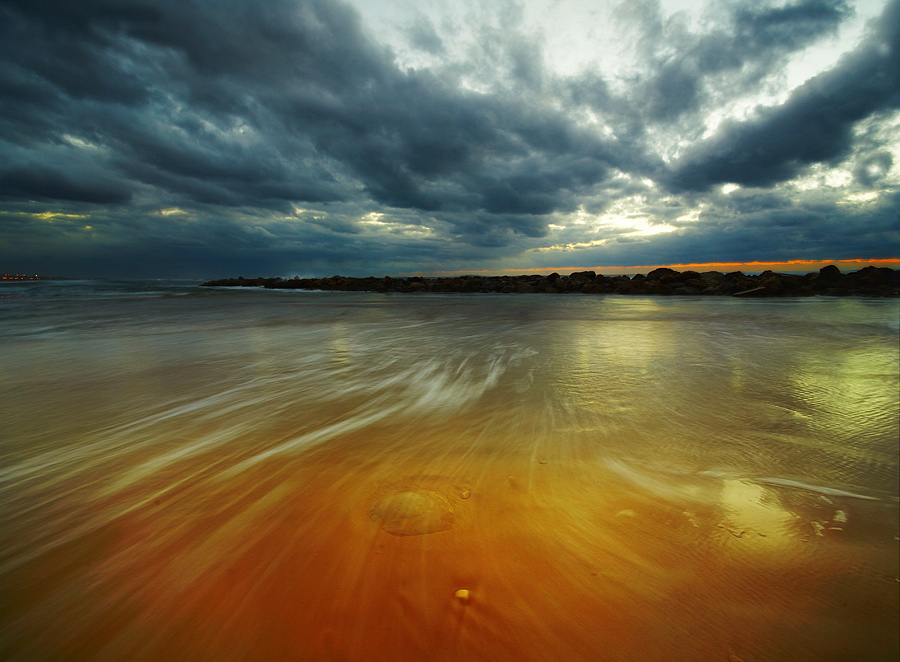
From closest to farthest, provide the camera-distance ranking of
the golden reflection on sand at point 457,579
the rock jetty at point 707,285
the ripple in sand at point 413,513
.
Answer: the golden reflection on sand at point 457,579
the ripple in sand at point 413,513
the rock jetty at point 707,285

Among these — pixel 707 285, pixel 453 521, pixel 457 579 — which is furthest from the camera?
pixel 707 285

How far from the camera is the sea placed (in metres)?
0.99

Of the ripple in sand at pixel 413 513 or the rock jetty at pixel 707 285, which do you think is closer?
the ripple in sand at pixel 413 513

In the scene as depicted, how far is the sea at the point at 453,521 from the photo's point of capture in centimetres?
99

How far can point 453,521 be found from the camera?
4.72 ft

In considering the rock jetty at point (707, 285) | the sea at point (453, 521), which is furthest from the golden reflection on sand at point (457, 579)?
the rock jetty at point (707, 285)

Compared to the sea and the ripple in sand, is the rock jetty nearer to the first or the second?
the sea

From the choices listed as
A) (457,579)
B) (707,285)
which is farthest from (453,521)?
(707,285)

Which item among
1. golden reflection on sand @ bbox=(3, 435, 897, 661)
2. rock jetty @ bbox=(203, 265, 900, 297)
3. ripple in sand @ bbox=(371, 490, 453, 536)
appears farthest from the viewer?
rock jetty @ bbox=(203, 265, 900, 297)

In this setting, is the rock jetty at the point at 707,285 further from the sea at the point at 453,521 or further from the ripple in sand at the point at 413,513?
the ripple in sand at the point at 413,513

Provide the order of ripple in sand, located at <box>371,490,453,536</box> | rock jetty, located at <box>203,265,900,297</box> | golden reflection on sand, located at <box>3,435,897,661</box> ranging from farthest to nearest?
1. rock jetty, located at <box>203,265,900,297</box>
2. ripple in sand, located at <box>371,490,453,536</box>
3. golden reflection on sand, located at <box>3,435,897,661</box>

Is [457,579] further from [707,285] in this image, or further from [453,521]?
[707,285]

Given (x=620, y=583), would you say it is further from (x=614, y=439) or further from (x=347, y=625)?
(x=614, y=439)

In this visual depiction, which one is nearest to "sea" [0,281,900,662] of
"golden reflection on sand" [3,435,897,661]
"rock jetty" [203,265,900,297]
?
"golden reflection on sand" [3,435,897,661]
